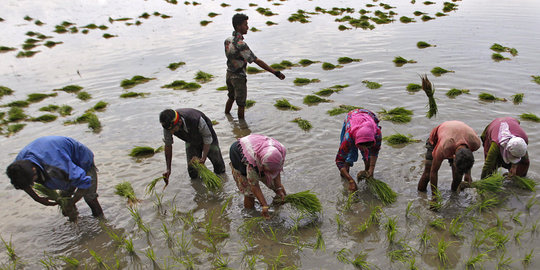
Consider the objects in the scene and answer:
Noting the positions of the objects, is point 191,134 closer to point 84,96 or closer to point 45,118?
point 45,118

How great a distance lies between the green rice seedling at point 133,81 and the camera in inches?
314

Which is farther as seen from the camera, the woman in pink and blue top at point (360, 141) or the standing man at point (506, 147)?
the woman in pink and blue top at point (360, 141)

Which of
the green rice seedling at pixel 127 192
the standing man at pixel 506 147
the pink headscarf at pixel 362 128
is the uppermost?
the pink headscarf at pixel 362 128

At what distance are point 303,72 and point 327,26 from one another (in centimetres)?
614

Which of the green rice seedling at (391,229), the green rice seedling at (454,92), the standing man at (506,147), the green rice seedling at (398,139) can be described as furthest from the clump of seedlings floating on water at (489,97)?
the green rice seedling at (391,229)

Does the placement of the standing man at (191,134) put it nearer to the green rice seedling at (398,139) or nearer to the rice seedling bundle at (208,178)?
the rice seedling bundle at (208,178)

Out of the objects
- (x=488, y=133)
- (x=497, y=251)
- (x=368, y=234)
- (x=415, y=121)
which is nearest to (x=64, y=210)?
(x=368, y=234)

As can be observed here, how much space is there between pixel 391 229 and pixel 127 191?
2918mm

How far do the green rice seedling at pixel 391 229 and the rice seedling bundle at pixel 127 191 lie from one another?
274 centimetres

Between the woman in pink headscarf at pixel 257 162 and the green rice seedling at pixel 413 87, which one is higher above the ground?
the woman in pink headscarf at pixel 257 162

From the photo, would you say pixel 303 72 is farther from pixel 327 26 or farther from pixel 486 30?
pixel 486 30

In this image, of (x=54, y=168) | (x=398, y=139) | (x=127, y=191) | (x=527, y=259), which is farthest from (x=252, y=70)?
(x=527, y=259)

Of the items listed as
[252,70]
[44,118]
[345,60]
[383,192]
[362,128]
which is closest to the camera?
[362,128]

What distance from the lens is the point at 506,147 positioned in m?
3.29
